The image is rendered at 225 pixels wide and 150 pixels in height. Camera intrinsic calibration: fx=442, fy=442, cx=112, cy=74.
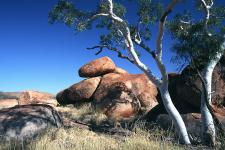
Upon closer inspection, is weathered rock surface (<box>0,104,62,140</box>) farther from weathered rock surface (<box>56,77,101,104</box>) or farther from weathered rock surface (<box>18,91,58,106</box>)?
weathered rock surface (<box>18,91,58,106</box>)

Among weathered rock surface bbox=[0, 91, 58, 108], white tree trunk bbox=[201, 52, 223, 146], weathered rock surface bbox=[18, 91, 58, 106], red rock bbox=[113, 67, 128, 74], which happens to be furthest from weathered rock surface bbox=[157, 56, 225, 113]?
weathered rock surface bbox=[18, 91, 58, 106]

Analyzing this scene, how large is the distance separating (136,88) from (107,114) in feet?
14.5

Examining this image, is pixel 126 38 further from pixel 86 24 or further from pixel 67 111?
pixel 67 111

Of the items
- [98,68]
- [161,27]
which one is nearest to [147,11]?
[161,27]

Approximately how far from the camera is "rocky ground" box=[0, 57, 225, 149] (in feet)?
46.4

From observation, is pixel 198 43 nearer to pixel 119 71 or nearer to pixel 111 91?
pixel 111 91

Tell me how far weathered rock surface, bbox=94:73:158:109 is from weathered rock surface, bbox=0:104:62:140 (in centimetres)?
1240

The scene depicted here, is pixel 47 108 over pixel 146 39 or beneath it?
beneath

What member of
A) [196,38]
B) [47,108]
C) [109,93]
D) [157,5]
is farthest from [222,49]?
[109,93]

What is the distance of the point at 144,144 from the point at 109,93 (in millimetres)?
17249

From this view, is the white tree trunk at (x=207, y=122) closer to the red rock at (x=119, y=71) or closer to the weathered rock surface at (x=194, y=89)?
the weathered rock surface at (x=194, y=89)

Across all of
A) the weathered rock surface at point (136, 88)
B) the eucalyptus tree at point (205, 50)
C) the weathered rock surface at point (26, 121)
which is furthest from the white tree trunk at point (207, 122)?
the weathered rock surface at point (136, 88)

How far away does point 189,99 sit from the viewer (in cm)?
2259

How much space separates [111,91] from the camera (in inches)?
1142
